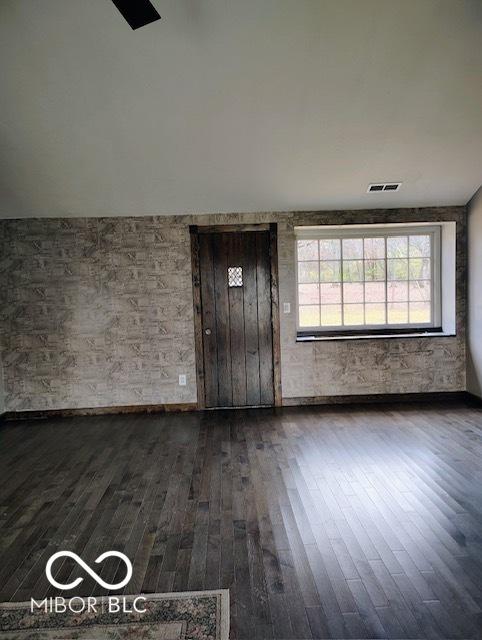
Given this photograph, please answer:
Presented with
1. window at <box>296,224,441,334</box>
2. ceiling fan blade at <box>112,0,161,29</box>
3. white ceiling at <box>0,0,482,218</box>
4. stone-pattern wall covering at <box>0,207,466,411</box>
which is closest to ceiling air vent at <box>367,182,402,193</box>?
white ceiling at <box>0,0,482,218</box>

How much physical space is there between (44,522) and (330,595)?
1.81m

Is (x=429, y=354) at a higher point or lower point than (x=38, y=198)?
lower

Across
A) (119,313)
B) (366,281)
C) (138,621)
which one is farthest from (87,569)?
(366,281)

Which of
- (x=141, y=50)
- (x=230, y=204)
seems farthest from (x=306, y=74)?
(x=230, y=204)

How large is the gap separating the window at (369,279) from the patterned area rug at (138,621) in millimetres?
3623

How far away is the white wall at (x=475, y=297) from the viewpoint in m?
4.75

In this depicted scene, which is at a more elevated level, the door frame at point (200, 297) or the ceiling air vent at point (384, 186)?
the ceiling air vent at point (384, 186)

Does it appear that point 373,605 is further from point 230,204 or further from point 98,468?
point 230,204

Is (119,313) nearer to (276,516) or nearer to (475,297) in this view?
(276,516)

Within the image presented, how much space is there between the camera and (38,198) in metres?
4.52

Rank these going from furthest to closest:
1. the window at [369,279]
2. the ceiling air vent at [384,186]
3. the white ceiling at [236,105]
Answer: the window at [369,279] < the ceiling air vent at [384,186] < the white ceiling at [236,105]

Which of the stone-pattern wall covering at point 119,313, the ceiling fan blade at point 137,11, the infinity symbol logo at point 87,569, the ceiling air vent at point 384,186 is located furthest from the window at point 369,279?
the infinity symbol logo at point 87,569

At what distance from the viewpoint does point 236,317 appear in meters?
5.03

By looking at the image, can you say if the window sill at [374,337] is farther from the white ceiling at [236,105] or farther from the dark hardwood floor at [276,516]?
the white ceiling at [236,105]
